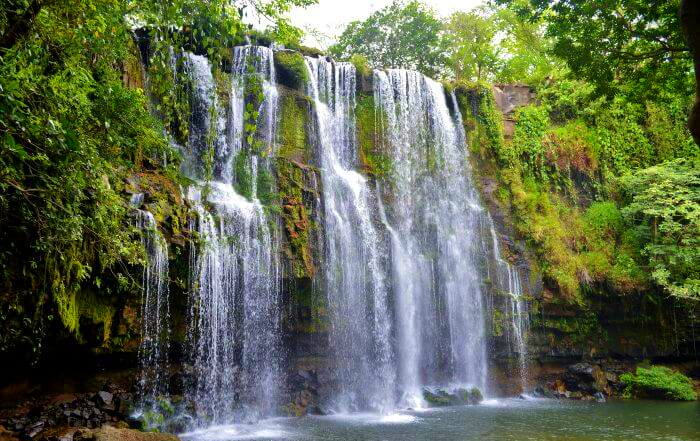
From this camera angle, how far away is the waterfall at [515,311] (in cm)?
1736

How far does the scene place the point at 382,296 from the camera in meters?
15.6

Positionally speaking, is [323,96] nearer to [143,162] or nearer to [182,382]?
[143,162]

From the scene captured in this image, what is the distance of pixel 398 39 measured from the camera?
99.2 feet

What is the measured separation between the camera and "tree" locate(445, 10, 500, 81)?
95.0 feet

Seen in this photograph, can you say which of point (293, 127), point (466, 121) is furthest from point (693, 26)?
point (466, 121)

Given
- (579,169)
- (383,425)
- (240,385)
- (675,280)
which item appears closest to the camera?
(383,425)

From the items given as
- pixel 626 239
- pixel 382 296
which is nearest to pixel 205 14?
pixel 382 296

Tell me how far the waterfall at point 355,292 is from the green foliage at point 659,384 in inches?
324

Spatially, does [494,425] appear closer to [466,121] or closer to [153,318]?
[153,318]

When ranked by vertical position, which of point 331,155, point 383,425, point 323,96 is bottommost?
point 383,425

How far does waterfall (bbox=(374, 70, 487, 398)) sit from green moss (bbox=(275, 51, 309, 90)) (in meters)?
2.97

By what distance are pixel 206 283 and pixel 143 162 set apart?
10.7ft

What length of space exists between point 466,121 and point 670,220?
25.7 feet

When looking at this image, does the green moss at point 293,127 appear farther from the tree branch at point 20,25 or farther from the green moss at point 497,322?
the tree branch at point 20,25
